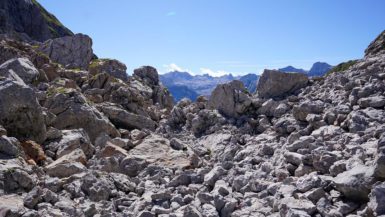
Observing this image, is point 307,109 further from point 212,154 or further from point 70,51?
point 70,51

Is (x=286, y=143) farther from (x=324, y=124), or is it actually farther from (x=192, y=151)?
(x=192, y=151)

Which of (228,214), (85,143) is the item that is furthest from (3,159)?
(228,214)

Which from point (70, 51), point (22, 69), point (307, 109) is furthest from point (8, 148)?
point (70, 51)

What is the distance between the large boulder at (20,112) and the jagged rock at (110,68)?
104ft

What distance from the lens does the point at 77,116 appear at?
32562mm

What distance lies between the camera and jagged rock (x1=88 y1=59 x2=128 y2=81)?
187ft

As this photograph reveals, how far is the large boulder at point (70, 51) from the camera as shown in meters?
66.4

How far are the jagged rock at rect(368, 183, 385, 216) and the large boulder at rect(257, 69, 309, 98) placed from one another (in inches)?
816

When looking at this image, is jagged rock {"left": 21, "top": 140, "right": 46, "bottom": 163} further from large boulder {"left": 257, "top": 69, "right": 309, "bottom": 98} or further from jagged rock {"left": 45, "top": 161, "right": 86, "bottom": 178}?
large boulder {"left": 257, "top": 69, "right": 309, "bottom": 98}

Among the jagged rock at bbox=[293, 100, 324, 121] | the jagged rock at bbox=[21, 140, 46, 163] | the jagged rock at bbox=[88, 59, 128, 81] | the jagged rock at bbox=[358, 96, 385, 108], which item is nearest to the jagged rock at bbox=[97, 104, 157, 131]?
the jagged rock at bbox=[21, 140, 46, 163]

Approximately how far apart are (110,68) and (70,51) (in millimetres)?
13941

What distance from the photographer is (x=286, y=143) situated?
68.9 ft

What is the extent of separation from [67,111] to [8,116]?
937 cm

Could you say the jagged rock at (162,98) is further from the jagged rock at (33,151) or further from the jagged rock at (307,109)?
the jagged rock at (307,109)
